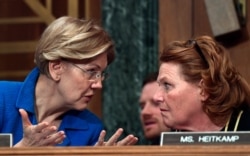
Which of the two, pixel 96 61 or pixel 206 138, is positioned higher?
pixel 96 61

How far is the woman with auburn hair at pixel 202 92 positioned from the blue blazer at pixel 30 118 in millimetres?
310

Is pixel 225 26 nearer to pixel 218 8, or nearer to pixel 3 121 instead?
pixel 218 8

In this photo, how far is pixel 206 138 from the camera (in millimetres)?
3307

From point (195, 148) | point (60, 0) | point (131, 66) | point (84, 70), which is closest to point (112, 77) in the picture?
point (131, 66)

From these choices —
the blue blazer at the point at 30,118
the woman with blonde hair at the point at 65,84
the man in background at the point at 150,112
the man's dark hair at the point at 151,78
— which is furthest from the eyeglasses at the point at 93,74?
→ the man's dark hair at the point at 151,78

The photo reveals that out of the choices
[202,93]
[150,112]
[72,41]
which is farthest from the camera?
[150,112]

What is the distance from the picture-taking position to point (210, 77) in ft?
12.7

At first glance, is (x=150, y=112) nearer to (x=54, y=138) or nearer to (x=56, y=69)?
(x=56, y=69)

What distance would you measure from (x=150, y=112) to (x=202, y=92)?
1.01 meters

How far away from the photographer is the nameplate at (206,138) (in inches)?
130

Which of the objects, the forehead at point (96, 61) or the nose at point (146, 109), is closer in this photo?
the forehead at point (96, 61)

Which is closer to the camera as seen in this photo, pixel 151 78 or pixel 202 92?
pixel 202 92

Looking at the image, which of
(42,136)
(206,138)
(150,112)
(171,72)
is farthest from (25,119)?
(150,112)

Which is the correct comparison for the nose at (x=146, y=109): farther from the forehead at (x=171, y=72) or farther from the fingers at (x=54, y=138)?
the fingers at (x=54, y=138)
